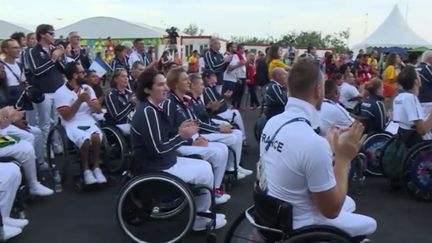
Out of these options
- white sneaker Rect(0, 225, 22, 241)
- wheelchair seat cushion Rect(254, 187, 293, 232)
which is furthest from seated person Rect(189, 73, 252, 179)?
wheelchair seat cushion Rect(254, 187, 293, 232)

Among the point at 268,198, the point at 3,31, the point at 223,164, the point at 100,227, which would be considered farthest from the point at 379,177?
the point at 3,31

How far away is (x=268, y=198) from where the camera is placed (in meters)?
2.40

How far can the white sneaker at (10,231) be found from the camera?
373 cm

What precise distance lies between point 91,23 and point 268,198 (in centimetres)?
2248

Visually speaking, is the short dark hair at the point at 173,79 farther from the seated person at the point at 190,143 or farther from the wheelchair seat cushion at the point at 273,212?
the wheelchair seat cushion at the point at 273,212

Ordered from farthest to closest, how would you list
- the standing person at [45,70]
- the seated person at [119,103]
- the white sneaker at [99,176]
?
1. the standing person at [45,70]
2. the seated person at [119,103]
3. the white sneaker at [99,176]

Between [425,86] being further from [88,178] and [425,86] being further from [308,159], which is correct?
[308,159]

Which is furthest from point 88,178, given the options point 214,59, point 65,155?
point 214,59

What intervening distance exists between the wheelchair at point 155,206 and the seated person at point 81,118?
4.24 ft

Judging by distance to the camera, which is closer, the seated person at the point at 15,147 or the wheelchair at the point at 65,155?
the seated person at the point at 15,147

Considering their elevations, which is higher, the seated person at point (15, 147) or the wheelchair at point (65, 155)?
the seated person at point (15, 147)

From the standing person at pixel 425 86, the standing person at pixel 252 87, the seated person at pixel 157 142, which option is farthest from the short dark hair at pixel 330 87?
the standing person at pixel 252 87

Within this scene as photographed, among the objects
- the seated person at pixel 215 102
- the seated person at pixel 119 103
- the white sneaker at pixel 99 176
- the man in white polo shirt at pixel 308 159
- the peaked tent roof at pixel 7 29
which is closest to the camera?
the man in white polo shirt at pixel 308 159

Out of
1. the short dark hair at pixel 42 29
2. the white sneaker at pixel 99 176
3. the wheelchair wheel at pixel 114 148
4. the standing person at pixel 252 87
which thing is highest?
the short dark hair at pixel 42 29
